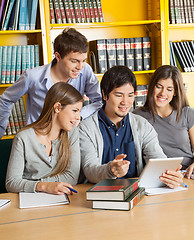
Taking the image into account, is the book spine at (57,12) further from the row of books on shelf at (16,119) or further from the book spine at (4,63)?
the row of books on shelf at (16,119)

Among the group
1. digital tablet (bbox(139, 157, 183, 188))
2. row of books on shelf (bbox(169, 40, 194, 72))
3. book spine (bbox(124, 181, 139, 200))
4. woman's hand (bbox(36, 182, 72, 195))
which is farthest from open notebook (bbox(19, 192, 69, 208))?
row of books on shelf (bbox(169, 40, 194, 72))

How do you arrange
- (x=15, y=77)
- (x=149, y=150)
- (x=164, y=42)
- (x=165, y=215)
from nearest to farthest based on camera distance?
1. (x=165, y=215)
2. (x=149, y=150)
3. (x=15, y=77)
4. (x=164, y=42)

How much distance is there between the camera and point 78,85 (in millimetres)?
2463

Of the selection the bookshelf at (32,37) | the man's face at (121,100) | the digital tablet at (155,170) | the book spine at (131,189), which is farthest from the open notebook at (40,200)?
the bookshelf at (32,37)

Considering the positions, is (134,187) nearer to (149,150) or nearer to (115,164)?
(115,164)

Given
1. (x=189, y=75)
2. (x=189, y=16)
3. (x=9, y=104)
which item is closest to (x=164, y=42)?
(x=189, y=16)

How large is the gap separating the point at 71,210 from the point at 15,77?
198 cm

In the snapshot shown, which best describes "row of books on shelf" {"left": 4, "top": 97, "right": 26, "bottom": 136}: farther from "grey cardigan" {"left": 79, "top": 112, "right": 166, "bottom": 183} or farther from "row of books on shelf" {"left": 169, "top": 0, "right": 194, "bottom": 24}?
"row of books on shelf" {"left": 169, "top": 0, "right": 194, "bottom": 24}

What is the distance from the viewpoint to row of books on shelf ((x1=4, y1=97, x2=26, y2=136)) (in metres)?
3.20

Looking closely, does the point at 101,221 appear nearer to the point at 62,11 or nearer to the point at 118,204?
the point at 118,204

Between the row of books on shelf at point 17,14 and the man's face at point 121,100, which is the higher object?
the row of books on shelf at point 17,14

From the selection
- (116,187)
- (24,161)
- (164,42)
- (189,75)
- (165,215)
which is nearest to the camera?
(165,215)

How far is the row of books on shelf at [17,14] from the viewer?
3062 mm

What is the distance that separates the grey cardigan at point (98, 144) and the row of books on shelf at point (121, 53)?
1430 mm
